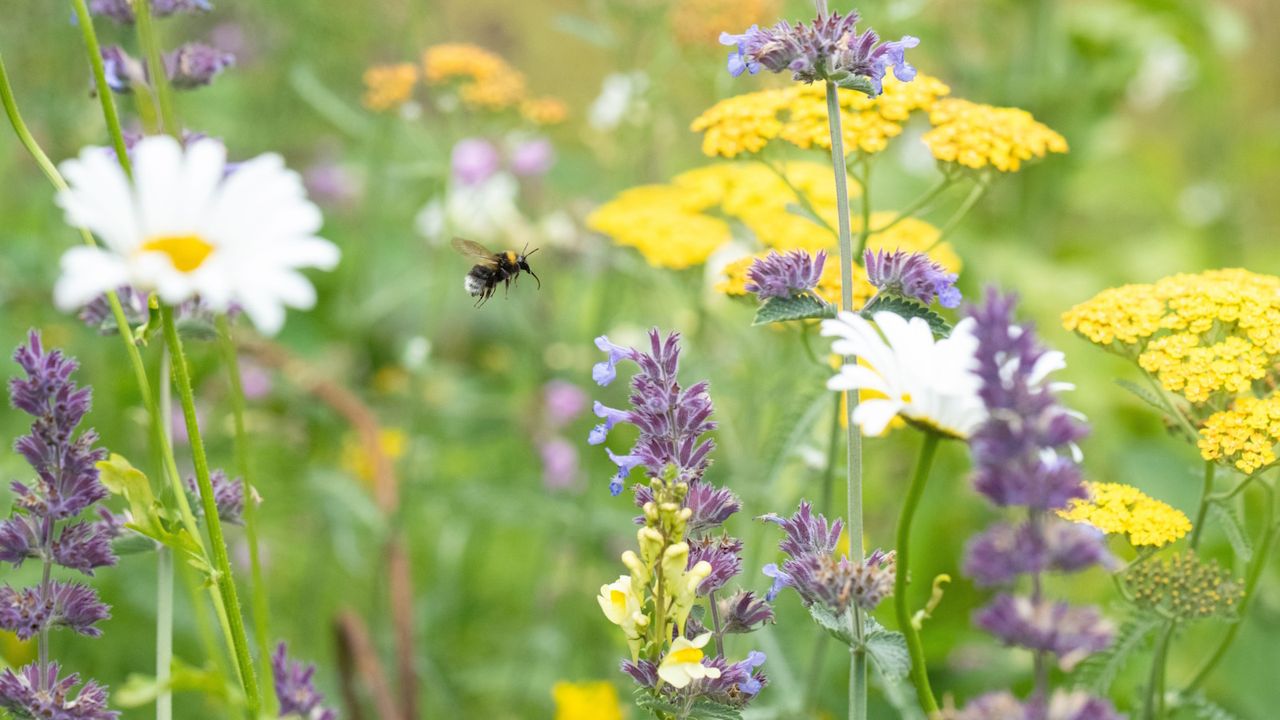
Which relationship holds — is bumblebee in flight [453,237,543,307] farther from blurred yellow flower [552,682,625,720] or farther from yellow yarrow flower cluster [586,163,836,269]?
blurred yellow flower [552,682,625,720]

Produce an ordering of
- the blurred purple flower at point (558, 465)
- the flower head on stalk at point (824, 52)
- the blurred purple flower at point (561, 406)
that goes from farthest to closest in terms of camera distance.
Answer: the blurred purple flower at point (561, 406) → the blurred purple flower at point (558, 465) → the flower head on stalk at point (824, 52)

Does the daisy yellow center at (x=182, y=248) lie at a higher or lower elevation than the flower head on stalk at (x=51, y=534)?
higher

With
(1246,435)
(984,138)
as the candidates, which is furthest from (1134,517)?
(984,138)

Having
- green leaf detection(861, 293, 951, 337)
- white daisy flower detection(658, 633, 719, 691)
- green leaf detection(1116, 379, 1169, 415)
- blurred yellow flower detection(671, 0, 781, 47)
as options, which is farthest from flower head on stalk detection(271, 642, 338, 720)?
blurred yellow flower detection(671, 0, 781, 47)

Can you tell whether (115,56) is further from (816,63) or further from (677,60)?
(677,60)

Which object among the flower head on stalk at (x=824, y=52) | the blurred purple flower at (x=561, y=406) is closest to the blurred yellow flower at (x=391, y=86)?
the blurred purple flower at (x=561, y=406)

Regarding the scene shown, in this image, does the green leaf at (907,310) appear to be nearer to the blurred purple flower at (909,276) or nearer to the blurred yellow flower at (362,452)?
the blurred purple flower at (909,276)
